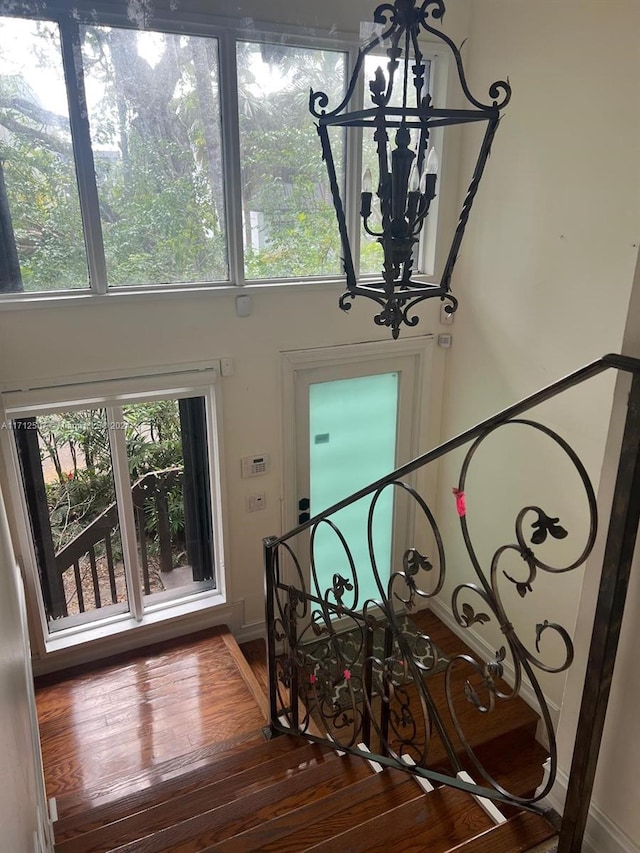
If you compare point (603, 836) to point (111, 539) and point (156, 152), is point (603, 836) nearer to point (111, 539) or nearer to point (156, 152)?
point (111, 539)

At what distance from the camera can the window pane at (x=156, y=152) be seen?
2.96 metres

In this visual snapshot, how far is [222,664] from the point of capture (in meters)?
3.71

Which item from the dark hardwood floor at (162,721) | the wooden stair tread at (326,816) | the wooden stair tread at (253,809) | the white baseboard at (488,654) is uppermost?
the wooden stair tread at (326,816)

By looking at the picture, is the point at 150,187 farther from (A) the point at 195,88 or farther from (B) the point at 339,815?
(B) the point at 339,815

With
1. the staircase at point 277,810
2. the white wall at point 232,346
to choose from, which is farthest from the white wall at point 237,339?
the staircase at point 277,810

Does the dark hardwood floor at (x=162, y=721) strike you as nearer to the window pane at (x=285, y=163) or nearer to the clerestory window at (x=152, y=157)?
the clerestory window at (x=152, y=157)

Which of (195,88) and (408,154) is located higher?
(195,88)

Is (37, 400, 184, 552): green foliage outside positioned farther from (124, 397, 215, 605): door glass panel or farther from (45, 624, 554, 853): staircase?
(45, 624, 554, 853): staircase

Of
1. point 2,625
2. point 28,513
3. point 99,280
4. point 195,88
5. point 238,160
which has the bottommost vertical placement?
point 28,513

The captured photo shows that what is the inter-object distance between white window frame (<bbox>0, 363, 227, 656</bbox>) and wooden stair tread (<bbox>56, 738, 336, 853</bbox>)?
4.13 ft

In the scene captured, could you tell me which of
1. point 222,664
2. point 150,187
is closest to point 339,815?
point 222,664

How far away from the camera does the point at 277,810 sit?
2.28m

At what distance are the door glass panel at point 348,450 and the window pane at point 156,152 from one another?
1.19 m

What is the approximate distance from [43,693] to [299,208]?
3127 mm
